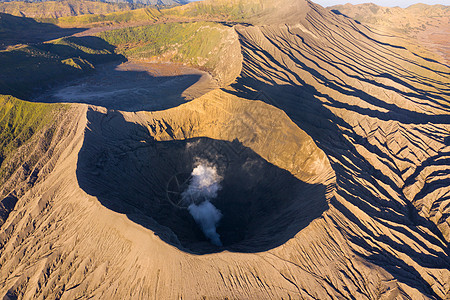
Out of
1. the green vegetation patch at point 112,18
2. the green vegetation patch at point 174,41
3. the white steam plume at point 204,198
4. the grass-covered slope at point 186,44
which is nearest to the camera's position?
the white steam plume at point 204,198

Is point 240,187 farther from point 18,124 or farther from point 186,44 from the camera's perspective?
point 186,44

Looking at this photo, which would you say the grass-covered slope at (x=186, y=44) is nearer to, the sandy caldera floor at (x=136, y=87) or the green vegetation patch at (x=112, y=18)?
the sandy caldera floor at (x=136, y=87)

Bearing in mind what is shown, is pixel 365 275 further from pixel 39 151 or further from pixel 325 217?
pixel 39 151

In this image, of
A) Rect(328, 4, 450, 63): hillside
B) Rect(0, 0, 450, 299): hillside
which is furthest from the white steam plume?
Rect(328, 4, 450, 63): hillside

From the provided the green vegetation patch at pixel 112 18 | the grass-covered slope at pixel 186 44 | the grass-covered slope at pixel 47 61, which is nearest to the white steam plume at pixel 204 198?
the grass-covered slope at pixel 186 44

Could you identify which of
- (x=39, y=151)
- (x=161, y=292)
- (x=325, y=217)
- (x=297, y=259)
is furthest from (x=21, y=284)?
(x=325, y=217)

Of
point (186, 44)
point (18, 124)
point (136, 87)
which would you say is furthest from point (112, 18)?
point (18, 124)

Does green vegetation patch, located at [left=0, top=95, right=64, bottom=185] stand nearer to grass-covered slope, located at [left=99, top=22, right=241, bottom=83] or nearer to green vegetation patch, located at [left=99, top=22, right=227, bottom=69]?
grass-covered slope, located at [left=99, top=22, right=241, bottom=83]
